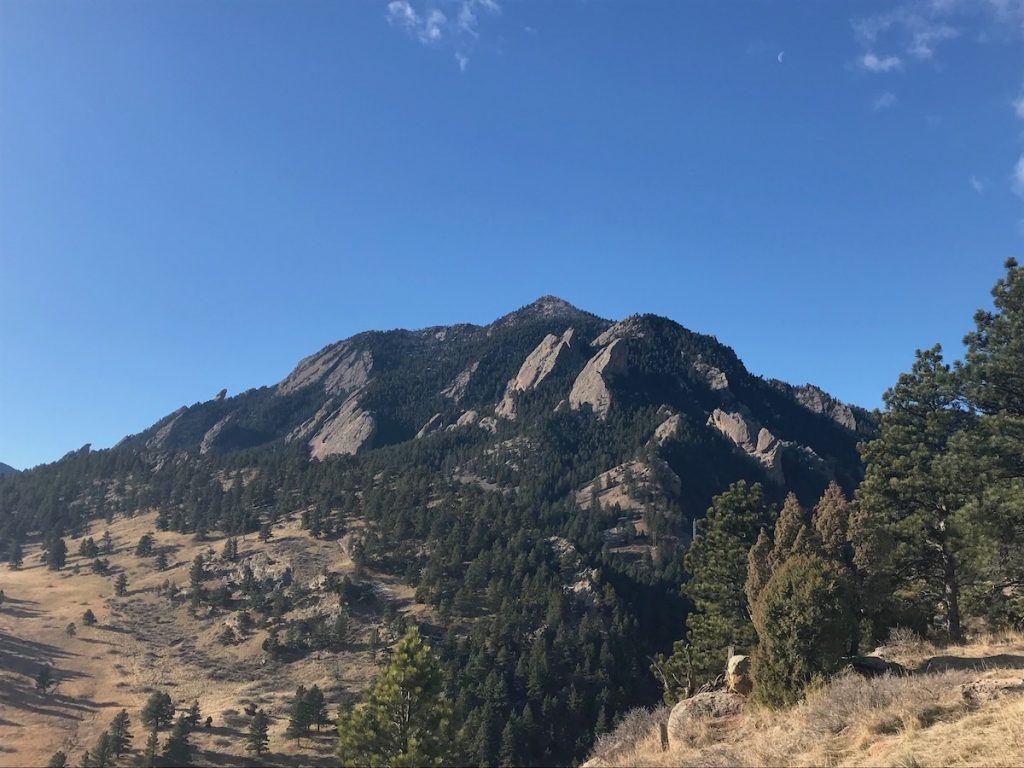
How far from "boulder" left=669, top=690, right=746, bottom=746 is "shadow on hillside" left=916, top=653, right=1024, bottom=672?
180 inches

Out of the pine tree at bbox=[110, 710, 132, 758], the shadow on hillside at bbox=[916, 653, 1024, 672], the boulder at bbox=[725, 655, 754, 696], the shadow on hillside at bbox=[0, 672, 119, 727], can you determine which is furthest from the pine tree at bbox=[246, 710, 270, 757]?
the shadow on hillside at bbox=[916, 653, 1024, 672]

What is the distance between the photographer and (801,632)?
15516 millimetres

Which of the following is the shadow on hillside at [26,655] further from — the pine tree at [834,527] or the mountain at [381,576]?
the pine tree at [834,527]

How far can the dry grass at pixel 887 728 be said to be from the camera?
9.42 m

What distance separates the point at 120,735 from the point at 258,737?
1099 cm

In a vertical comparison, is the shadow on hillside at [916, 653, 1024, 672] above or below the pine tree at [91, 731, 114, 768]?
above

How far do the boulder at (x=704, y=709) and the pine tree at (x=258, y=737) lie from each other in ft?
164

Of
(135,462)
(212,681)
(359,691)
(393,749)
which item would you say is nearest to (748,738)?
(393,749)

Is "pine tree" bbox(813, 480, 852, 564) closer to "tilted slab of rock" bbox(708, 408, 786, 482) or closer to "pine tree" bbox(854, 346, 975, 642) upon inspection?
"pine tree" bbox(854, 346, 975, 642)

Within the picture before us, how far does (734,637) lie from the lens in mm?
30234

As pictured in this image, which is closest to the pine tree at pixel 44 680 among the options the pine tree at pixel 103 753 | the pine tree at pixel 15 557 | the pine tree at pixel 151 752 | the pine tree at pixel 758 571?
the pine tree at pixel 103 753

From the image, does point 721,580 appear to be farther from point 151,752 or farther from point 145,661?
point 145,661

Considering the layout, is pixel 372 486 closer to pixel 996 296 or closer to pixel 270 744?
pixel 270 744

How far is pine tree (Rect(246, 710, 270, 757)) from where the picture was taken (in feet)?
181
